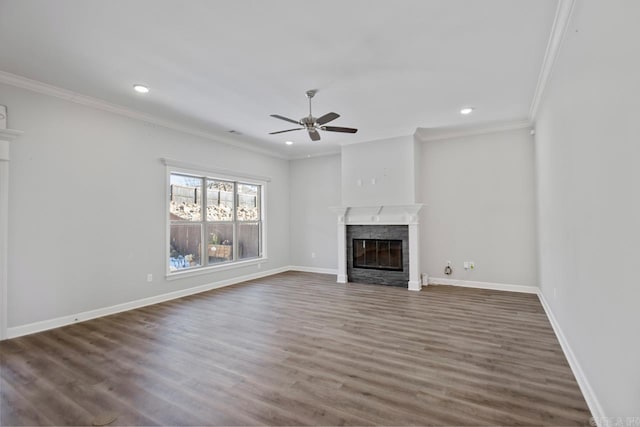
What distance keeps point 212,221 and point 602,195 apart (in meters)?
5.74

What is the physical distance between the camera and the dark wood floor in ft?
6.71

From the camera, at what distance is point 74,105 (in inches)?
158

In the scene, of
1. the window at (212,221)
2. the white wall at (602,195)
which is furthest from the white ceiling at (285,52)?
the window at (212,221)

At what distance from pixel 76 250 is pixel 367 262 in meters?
4.91

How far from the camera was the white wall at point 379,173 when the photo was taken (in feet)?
19.0

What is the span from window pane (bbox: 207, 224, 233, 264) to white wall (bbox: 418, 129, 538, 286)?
407 cm

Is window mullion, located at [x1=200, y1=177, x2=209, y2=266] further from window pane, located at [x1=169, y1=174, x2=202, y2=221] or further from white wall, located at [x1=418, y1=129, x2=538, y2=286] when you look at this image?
white wall, located at [x1=418, y1=129, x2=538, y2=286]

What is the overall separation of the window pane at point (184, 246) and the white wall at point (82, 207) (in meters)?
0.27

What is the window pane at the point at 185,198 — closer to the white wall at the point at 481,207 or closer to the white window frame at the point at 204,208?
the white window frame at the point at 204,208

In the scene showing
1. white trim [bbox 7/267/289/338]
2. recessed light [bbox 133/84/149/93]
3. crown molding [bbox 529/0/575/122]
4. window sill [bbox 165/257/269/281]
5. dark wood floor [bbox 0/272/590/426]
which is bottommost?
dark wood floor [bbox 0/272/590/426]

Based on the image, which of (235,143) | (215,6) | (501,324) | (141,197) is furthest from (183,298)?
(501,324)

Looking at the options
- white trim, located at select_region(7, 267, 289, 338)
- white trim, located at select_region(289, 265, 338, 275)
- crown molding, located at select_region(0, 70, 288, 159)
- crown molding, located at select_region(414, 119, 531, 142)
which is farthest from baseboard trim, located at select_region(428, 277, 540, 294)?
crown molding, located at select_region(0, 70, 288, 159)

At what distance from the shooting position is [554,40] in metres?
2.75

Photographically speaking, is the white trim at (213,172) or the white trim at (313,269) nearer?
the white trim at (213,172)
